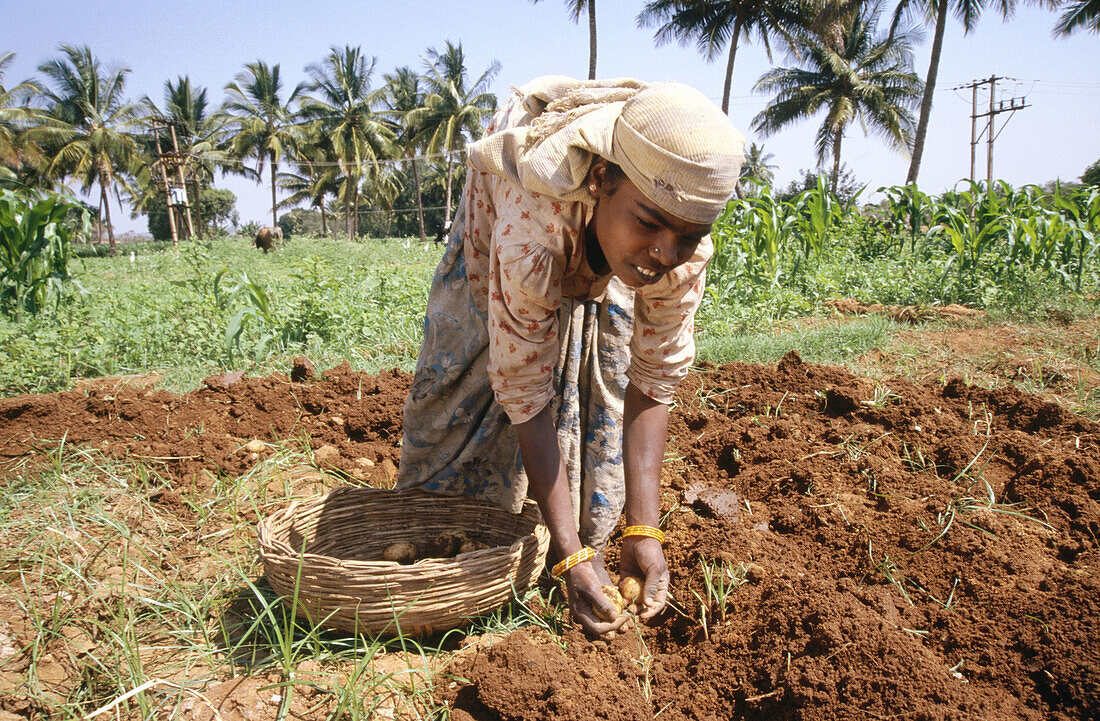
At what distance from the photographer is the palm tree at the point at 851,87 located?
2464 cm

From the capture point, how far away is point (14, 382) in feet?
11.3

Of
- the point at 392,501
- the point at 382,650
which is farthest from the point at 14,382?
the point at 382,650

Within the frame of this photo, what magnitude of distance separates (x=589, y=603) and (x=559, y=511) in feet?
0.69

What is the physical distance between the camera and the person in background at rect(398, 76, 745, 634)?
1219 millimetres

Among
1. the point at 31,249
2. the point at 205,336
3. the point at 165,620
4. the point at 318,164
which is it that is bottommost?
the point at 165,620

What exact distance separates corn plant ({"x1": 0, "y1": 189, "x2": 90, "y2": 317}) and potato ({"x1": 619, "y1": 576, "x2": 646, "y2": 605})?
4.71m

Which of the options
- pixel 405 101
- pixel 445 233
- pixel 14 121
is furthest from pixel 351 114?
pixel 445 233

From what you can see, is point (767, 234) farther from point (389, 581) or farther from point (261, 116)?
point (261, 116)

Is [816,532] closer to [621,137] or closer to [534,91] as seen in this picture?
[621,137]

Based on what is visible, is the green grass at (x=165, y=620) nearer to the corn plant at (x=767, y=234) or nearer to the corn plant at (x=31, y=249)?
the corn plant at (x=31, y=249)

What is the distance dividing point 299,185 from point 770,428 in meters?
36.2

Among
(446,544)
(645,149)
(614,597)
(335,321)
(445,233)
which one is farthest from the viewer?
(445,233)

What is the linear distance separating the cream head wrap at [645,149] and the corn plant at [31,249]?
4536 millimetres

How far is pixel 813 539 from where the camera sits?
1.86 metres
